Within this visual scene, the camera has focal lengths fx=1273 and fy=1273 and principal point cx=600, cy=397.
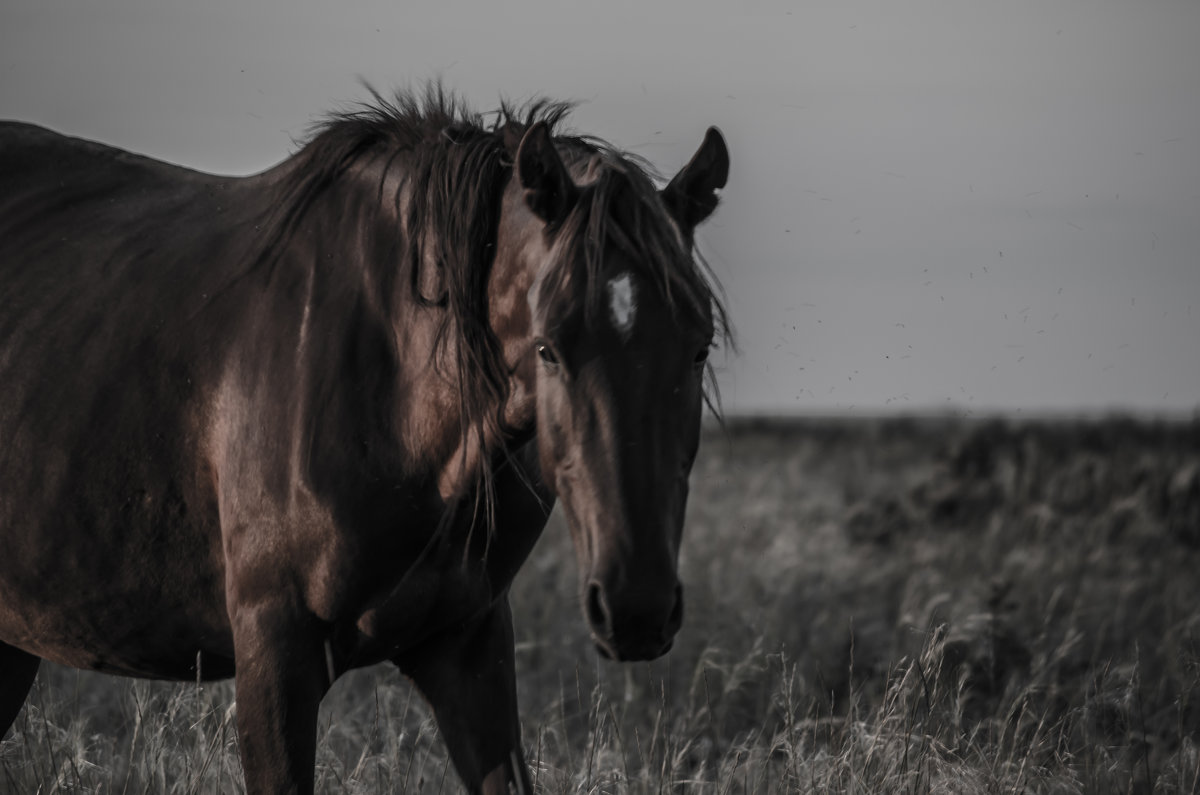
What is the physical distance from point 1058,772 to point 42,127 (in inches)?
147

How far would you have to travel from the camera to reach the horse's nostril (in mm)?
2355

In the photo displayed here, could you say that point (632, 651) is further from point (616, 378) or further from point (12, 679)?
point (12, 679)

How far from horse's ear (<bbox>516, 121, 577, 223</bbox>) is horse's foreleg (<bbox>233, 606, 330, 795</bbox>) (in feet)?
3.50

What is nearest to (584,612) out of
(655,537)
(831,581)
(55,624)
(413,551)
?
(655,537)

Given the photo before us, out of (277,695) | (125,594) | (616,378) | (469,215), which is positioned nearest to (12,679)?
(125,594)

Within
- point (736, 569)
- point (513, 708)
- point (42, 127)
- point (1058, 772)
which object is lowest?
point (736, 569)

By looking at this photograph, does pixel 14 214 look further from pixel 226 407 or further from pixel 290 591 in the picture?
pixel 290 591

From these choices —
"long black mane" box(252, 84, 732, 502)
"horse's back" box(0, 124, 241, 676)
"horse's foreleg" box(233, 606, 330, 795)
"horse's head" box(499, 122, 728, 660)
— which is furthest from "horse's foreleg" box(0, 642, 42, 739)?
"horse's head" box(499, 122, 728, 660)

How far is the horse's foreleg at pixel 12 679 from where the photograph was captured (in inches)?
154

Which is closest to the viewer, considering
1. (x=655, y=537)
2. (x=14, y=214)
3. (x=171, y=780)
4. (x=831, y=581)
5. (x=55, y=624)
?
(x=655, y=537)

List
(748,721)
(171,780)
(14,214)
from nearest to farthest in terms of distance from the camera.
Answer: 1. (14,214)
2. (171,780)
3. (748,721)

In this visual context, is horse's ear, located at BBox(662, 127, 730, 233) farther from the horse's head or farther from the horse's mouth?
the horse's mouth

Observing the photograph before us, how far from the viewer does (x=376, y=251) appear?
9.73 ft

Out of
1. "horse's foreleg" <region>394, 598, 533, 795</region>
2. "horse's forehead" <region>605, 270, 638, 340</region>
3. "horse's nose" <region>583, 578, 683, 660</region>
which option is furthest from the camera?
"horse's foreleg" <region>394, 598, 533, 795</region>
